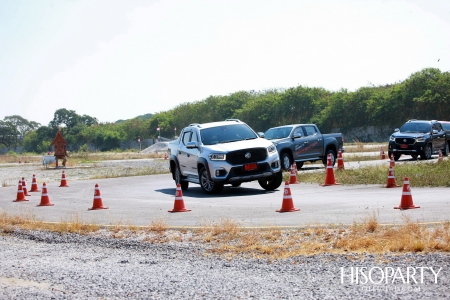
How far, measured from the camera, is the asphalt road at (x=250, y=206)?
40.5 feet

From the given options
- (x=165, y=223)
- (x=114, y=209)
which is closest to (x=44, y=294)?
(x=165, y=223)

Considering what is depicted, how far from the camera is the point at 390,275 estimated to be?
7402 mm

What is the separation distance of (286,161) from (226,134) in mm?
6661

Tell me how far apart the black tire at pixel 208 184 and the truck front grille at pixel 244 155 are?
87cm

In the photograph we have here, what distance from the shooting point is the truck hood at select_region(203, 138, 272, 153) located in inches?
715

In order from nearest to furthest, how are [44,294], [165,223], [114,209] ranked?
[44,294]
[165,223]
[114,209]

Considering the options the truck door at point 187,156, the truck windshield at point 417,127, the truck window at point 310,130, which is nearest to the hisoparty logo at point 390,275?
the truck door at point 187,156

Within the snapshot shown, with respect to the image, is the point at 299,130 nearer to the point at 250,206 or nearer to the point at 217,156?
the point at 217,156

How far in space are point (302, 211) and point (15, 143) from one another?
5920 inches

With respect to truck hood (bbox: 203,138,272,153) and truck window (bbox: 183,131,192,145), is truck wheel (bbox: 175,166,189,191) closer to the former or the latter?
truck window (bbox: 183,131,192,145)

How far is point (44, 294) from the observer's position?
7.45m

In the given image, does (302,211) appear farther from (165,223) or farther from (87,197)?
(87,197)

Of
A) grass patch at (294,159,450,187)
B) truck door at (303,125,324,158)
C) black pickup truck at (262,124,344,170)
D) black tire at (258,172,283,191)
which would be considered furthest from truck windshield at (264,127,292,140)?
black tire at (258,172,283,191)

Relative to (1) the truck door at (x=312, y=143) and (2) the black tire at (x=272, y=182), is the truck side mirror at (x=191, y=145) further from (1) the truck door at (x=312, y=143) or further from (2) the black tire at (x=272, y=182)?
(1) the truck door at (x=312, y=143)
